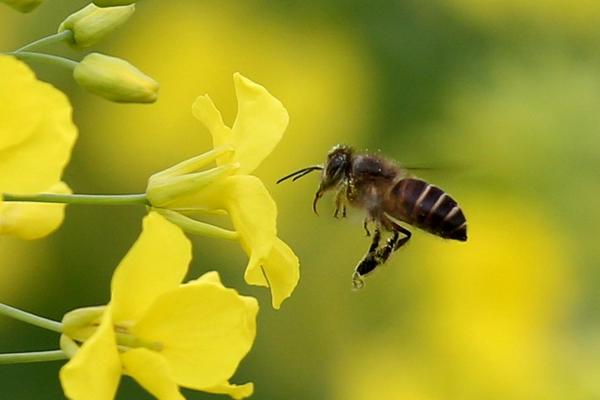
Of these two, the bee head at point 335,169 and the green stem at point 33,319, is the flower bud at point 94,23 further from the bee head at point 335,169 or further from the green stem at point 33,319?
the bee head at point 335,169

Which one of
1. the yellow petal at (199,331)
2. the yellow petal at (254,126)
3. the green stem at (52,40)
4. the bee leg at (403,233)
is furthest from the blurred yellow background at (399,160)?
the yellow petal at (199,331)

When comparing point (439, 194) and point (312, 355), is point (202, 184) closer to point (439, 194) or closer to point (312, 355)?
point (439, 194)

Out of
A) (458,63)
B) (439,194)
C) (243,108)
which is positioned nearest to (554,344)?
(458,63)

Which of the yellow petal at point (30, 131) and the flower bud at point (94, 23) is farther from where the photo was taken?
the flower bud at point (94, 23)

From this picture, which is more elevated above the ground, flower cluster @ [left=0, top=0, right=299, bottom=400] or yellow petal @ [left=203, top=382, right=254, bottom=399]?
flower cluster @ [left=0, top=0, right=299, bottom=400]

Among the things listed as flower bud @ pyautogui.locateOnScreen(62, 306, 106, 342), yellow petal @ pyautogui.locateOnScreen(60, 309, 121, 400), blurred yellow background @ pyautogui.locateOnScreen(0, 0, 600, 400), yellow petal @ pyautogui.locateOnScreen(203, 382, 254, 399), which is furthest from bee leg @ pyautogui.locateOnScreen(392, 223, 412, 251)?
blurred yellow background @ pyautogui.locateOnScreen(0, 0, 600, 400)

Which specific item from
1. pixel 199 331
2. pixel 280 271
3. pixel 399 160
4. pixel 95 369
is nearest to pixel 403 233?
pixel 280 271

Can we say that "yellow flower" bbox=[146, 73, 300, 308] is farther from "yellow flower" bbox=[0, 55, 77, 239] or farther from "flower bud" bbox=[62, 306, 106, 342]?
"yellow flower" bbox=[0, 55, 77, 239]
